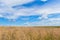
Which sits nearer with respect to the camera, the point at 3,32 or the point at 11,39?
the point at 11,39

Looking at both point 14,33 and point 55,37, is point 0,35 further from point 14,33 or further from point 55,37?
point 55,37

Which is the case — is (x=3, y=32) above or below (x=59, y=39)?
above

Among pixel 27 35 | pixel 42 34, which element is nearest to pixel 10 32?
pixel 27 35

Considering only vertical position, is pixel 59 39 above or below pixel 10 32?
below

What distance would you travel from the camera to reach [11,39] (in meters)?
5.73

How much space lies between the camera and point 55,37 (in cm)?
593

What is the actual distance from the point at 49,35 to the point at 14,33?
3.65ft

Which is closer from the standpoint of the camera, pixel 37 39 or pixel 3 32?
pixel 37 39

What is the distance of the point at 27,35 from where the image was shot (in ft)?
19.3

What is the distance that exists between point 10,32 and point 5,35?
0.67ft

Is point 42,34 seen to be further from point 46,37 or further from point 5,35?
point 5,35

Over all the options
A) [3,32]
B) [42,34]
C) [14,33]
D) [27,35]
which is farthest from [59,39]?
[3,32]

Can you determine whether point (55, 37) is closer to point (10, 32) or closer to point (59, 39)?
point (59, 39)

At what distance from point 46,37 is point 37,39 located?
0.28 meters
